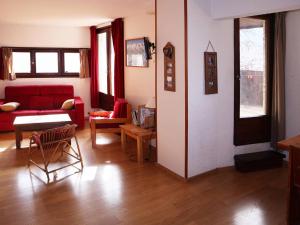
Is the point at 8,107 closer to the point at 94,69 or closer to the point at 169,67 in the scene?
the point at 94,69

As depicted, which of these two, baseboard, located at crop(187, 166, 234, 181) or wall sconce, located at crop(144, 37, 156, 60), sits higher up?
wall sconce, located at crop(144, 37, 156, 60)

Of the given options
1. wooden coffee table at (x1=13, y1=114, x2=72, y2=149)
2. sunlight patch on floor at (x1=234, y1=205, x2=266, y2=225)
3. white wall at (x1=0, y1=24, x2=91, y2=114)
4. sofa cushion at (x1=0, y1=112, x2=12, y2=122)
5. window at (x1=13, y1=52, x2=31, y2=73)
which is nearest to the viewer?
sunlight patch on floor at (x1=234, y1=205, x2=266, y2=225)

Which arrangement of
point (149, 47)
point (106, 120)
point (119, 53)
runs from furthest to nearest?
point (119, 53) < point (106, 120) < point (149, 47)

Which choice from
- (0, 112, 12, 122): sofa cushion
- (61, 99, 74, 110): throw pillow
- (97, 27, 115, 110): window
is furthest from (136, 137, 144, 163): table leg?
(0, 112, 12, 122): sofa cushion

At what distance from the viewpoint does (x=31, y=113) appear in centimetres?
704

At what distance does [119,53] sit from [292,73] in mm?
3326

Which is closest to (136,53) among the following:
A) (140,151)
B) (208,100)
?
(140,151)

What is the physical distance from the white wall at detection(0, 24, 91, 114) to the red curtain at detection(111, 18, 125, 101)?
194 centimetres

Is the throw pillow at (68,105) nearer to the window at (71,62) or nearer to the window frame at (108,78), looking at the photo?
the window frame at (108,78)

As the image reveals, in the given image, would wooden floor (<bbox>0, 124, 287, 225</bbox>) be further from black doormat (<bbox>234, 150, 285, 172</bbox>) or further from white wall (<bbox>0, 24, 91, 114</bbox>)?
white wall (<bbox>0, 24, 91, 114</bbox>)

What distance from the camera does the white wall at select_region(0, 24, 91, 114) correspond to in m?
7.86

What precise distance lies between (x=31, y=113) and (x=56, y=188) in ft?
11.3

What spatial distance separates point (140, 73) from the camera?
20.0 ft

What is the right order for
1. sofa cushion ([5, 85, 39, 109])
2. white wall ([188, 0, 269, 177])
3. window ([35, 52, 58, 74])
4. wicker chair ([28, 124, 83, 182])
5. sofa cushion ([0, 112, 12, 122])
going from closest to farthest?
1. white wall ([188, 0, 269, 177])
2. wicker chair ([28, 124, 83, 182])
3. sofa cushion ([0, 112, 12, 122])
4. sofa cushion ([5, 85, 39, 109])
5. window ([35, 52, 58, 74])
